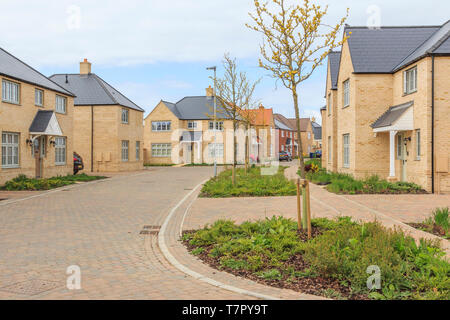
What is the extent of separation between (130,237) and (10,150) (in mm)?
14576

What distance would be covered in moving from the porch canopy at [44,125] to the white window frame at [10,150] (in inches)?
43.4

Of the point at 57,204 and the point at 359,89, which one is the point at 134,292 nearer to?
the point at 57,204

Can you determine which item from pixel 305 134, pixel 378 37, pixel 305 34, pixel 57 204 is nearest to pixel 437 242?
pixel 305 34

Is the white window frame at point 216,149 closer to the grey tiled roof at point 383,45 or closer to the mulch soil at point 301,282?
the grey tiled roof at point 383,45

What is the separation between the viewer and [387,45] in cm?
2111

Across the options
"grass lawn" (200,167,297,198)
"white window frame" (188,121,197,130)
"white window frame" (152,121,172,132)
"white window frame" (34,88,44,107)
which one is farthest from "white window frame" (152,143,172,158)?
"grass lawn" (200,167,297,198)

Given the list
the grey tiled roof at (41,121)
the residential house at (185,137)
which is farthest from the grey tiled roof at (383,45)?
the residential house at (185,137)

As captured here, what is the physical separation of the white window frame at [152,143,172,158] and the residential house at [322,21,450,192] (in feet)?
91.5

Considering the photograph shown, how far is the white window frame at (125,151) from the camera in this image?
3531cm

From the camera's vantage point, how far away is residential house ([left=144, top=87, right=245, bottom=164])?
4953 centimetres

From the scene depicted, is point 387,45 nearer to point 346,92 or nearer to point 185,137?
point 346,92

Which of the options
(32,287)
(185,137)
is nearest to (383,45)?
(32,287)

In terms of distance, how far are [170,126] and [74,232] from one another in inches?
1637

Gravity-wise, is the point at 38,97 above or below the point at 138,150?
above
